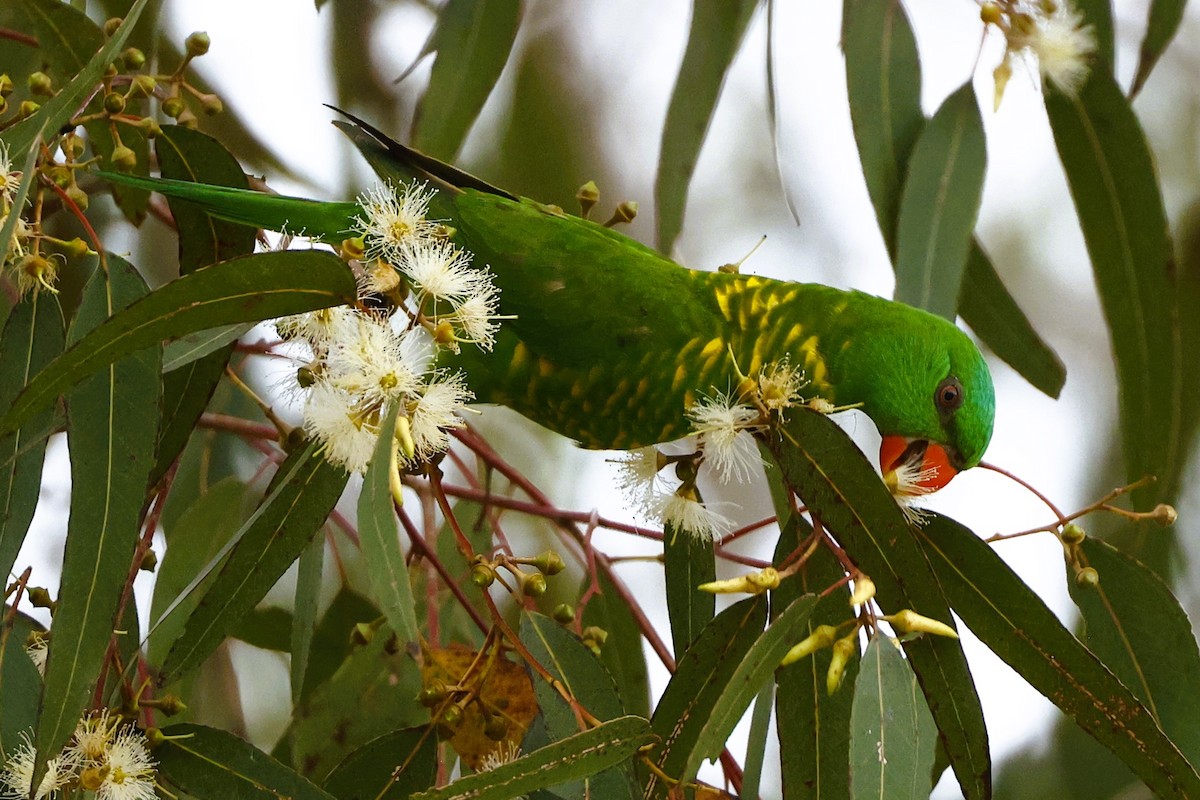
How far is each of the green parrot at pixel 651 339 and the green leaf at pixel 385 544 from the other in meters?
0.52

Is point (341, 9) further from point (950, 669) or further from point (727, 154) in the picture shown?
point (950, 669)

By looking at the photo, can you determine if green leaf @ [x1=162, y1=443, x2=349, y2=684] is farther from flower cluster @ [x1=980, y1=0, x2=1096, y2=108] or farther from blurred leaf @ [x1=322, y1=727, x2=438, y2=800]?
flower cluster @ [x1=980, y1=0, x2=1096, y2=108]

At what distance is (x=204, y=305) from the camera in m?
0.90

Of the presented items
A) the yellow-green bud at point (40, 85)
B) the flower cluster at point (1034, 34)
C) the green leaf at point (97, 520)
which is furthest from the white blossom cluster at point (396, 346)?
the flower cluster at point (1034, 34)

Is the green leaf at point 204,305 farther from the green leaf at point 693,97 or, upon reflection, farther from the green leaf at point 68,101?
the green leaf at point 693,97

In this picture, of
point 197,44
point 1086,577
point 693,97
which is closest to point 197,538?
point 197,44

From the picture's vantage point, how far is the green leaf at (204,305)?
84 centimetres

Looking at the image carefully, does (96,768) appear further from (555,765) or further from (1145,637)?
(1145,637)

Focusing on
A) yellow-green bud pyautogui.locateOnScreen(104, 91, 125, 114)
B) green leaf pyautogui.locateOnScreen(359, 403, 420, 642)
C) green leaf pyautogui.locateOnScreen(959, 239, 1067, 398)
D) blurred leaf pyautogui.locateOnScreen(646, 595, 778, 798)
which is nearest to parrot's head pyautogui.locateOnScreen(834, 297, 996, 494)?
green leaf pyautogui.locateOnScreen(959, 239, 1067, 398)

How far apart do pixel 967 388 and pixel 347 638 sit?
100 cm

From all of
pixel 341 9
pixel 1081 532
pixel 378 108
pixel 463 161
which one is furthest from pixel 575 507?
pixel 1081 532

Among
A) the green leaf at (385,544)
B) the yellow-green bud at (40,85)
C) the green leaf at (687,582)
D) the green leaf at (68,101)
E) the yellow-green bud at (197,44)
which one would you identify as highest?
the yellow-green bud at (197,44)

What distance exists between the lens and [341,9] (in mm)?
2682

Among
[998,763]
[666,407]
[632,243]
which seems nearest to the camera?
[666,407]
